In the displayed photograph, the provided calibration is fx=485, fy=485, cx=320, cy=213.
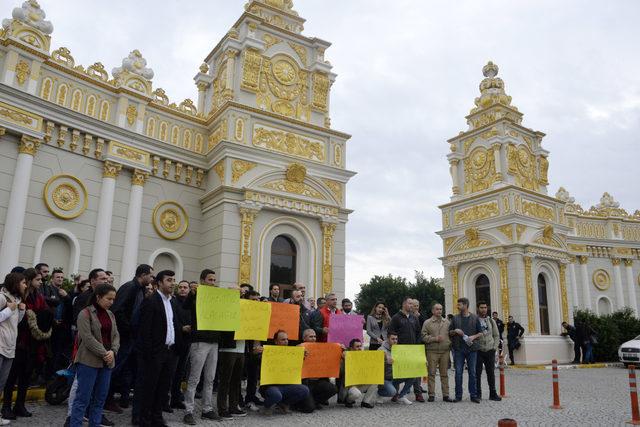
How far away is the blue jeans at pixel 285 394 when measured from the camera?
8.10 m

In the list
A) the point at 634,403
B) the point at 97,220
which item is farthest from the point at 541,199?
the point at 97,220

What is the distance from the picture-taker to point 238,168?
52.5ft

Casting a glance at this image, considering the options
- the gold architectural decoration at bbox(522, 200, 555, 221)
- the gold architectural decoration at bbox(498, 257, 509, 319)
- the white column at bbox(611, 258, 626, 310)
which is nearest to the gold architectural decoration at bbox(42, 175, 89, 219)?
the gold architectural decoration at bbox(498, 257, 509, 319)

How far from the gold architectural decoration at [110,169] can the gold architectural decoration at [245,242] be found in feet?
13.0

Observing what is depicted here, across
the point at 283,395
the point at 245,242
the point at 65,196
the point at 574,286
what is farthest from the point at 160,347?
the point at 574,286

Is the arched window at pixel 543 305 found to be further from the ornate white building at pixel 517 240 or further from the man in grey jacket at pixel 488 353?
the man in grey jacket at pixel 488 353

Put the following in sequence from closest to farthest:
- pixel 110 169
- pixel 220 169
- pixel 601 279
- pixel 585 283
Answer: pixel 110 169
pixel 220 169
pixel 585 283
pixel 601 279

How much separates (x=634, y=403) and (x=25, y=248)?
46.0 feet

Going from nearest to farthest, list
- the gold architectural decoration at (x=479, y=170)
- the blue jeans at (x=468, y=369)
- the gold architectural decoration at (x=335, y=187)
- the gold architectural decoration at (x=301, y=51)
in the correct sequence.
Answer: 1. the blue jeans at (x=468, y=369)
2. the gold architectural decoration at (x=335, y=187)
3. the gold architectural decoration at (x=301, y=51)
4. the gold architectural decoration at (x=479, y=170)

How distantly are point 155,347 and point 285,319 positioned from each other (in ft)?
9.78

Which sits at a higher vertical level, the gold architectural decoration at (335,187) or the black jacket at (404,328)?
the gold architectural decoration at (335,187)

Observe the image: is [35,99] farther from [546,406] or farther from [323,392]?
[546,406]

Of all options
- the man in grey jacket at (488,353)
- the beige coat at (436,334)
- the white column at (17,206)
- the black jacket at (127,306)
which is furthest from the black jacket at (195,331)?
the white column at (17,206)

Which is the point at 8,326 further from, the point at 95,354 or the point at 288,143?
the point at 288,143
